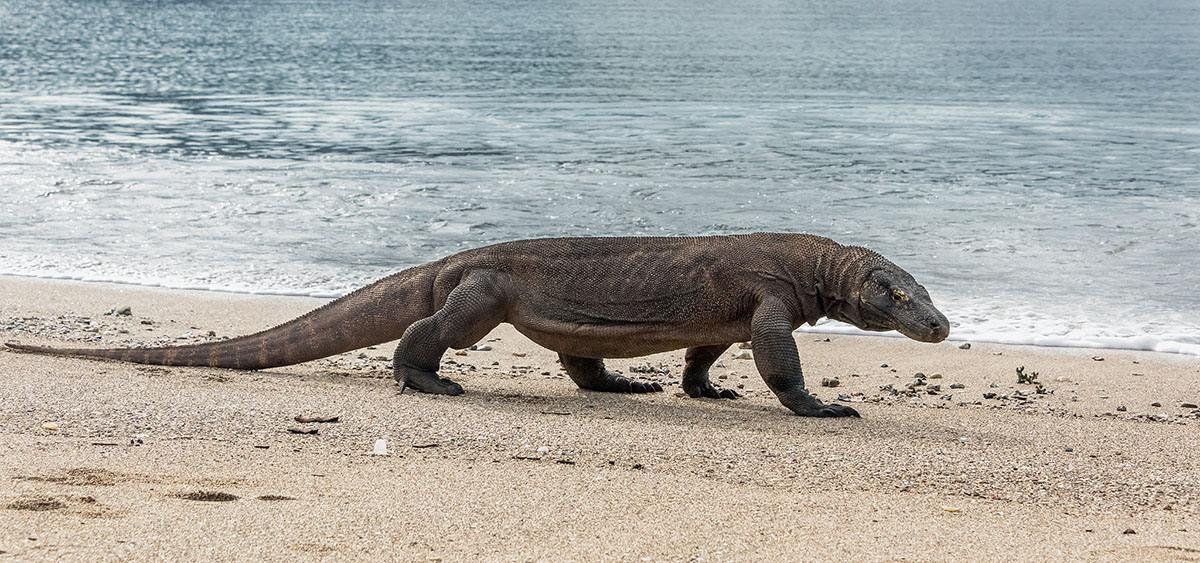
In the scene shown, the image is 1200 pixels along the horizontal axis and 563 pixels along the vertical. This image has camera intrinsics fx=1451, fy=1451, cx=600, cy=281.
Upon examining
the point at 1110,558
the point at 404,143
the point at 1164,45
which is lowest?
the point at 1110,558

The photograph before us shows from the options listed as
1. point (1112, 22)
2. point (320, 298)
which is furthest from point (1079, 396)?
point (1112, 22)

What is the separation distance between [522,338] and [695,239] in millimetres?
2704

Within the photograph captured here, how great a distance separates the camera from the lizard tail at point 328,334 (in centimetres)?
834

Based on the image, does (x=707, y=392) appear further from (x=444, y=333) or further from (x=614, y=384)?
(x=444, y=333)

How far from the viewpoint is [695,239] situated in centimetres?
838

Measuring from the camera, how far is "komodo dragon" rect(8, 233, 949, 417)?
7.79m

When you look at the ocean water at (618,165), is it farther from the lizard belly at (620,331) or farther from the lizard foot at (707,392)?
the lizard belly at (620,331)

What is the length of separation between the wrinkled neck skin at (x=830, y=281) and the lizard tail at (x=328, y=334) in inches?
83.2

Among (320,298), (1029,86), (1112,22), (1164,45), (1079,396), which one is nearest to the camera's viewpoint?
(1079,396)

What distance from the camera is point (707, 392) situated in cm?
847

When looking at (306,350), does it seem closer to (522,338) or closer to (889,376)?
(522,338)

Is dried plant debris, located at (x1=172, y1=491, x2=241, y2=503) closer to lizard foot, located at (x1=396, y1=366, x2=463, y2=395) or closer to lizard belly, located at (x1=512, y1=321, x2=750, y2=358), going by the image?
lizard foot, located at (x1=396, y1=366, x2=463, y2=395)

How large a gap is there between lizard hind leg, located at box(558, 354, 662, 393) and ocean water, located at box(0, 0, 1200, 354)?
349cm

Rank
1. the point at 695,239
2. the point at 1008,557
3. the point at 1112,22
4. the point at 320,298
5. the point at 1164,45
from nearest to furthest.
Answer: the point at 1008,557
the point at 695,239
the point at 320,298
the point at 1164,45
the point at 1112,22
